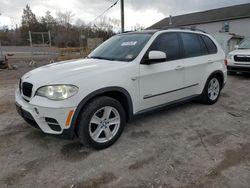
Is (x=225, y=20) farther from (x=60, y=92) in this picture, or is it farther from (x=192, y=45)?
(x=60, y=92)

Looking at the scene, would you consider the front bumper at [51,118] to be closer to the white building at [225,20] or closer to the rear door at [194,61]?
the rear door at [194,61]

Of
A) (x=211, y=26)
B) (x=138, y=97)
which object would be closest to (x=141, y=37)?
(x=138, y=97)

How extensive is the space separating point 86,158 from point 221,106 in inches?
140

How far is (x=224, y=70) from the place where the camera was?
16.6ft

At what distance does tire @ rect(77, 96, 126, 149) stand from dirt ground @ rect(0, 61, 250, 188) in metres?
0.16

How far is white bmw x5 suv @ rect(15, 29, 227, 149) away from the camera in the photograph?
2.64m

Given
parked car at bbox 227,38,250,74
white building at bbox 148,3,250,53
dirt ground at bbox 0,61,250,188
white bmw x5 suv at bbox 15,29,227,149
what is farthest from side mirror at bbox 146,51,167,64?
white building at bbox 148,3,250,53

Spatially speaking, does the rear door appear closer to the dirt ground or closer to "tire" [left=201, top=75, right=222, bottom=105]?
"tire" [left=201, top=75, right=222, bottom=105]

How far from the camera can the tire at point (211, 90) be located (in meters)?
4.68

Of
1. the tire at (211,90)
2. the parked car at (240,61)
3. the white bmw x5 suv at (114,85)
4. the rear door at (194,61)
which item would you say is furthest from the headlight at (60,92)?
the parked car at (240,61)

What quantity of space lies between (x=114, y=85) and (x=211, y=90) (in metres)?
2.94

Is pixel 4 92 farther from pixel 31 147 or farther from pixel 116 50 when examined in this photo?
pixel 116 50

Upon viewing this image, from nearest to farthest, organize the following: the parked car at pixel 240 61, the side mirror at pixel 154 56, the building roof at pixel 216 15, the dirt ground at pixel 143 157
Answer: the dirt ground at pixel 143 157
the side mirror at pixel 154 56
the parked car at pixel 240 61
the building roof at pixel 216 15

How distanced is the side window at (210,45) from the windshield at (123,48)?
1707 millimetres
